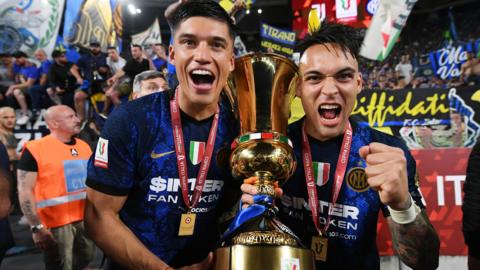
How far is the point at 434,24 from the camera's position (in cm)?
1867

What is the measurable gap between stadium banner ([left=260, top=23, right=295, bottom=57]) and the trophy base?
7913 mm

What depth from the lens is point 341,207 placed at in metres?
1.91

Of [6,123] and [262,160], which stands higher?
[6,123]

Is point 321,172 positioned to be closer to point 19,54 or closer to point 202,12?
point 202,12

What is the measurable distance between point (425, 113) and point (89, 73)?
700cm

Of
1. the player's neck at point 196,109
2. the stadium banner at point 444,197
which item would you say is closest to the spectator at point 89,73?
the stadium banner at point 444,197

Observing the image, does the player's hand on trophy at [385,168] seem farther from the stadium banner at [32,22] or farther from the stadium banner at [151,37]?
the stadium banner at [151,37]

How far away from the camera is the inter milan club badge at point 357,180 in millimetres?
1945

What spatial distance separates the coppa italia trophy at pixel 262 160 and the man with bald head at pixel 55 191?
307 cm

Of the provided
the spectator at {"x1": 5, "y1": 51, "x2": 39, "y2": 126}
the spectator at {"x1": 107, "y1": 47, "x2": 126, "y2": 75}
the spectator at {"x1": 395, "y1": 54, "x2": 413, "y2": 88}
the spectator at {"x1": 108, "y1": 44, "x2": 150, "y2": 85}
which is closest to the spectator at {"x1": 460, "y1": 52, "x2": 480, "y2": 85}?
the spectator at {"x1": 395, "y1": 54, "x2": 413, "y2": 88}

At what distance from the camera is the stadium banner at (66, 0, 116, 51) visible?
9469 millimetres

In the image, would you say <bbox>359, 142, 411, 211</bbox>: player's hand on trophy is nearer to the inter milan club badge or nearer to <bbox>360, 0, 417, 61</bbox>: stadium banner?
the inter milan club badge

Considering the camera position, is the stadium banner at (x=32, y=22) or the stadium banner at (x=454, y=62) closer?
the stadium banner at (x=32, y=22)

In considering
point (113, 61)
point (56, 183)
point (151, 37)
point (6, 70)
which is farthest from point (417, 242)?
point (151, 37)
